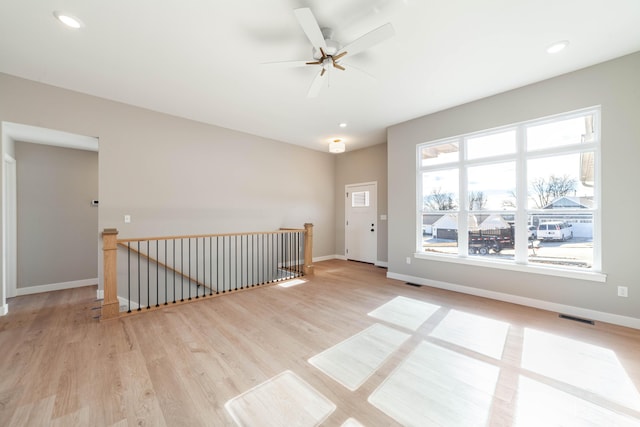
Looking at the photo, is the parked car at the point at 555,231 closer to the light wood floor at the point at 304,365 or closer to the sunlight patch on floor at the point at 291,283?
the light wood floor at the point at 304,365

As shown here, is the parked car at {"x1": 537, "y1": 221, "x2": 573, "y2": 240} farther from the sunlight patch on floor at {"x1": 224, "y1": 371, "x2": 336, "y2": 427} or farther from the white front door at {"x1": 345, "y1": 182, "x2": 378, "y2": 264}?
the sunlight patch on floor at {"x1": 224, "y1": 371, "x2": 336, "y2": 427}

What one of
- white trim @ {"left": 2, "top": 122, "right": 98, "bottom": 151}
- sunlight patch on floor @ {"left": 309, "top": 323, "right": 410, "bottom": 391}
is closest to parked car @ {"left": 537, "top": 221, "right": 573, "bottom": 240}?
sunlight patch on floor @ {"left": 309, "top": 323, "right": 410, "bottom": 391}

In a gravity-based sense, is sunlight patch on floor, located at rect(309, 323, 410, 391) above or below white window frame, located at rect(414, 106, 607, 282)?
below

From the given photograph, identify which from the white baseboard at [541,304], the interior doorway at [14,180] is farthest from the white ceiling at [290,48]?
the white baseboard at [541,304]

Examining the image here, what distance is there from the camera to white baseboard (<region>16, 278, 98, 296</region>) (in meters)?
4.00

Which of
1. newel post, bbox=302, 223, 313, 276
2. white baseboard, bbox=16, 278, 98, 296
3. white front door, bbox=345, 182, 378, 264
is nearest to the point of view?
white baseboard, bbox=16, 278, 98, 296

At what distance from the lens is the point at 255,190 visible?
214 inches

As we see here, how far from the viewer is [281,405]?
162 centimetres

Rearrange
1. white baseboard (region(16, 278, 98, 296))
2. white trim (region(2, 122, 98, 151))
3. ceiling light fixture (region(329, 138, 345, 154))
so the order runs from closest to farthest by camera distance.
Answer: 1. white trim (region(2, 122, 98, 151))
2. white baseboard (region(16, 278, 98, 296))
3. ceiling light fixture (region(329, 138, 345, 154))

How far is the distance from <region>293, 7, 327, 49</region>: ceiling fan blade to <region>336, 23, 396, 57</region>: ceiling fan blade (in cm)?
26

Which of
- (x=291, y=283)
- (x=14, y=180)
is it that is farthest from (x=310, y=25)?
(x=14, y=180)

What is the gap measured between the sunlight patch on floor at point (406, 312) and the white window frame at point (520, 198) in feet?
3.77

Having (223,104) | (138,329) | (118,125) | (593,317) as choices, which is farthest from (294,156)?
(593,317)

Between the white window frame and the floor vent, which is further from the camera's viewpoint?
the white window frame
